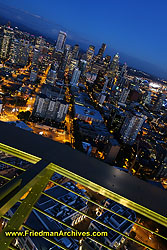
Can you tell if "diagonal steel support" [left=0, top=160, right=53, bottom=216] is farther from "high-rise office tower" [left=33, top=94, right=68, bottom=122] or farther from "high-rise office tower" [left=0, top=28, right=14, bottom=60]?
"high-rise office tower" [left=0, top=28, right=14, bottom=60]

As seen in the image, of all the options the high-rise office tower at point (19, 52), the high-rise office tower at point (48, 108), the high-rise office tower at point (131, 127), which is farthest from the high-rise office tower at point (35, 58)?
the high-rise office tower at point (131, 127)

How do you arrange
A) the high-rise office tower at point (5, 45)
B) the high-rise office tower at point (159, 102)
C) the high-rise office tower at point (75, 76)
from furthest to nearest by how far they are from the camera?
the high-rise office tower at point (159, 102) → the high-rise office tower at point (5, 45) → the high-rise office tower at point (75, 76)

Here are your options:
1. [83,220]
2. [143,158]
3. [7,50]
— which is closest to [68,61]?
[7,50]

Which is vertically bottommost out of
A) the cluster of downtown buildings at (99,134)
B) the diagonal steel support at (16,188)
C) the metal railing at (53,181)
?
the cluster of downtown buildings at (99,134)

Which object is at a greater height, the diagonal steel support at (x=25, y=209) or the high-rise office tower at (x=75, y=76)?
the diagonal steel support at (x=25, y=209)

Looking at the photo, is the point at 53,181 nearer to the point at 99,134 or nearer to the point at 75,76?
the point at 99,134

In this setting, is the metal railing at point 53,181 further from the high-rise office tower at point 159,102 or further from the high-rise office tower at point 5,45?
the high-rise office tower at point 5,45

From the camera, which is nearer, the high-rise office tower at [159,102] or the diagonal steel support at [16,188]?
the diagonal steel support at [16,188]

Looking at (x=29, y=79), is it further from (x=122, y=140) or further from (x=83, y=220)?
(x=83, y=220)
